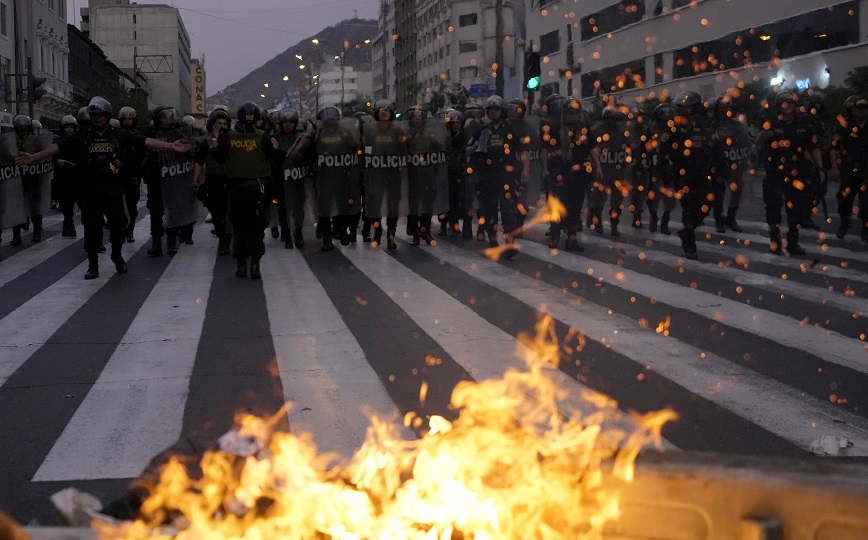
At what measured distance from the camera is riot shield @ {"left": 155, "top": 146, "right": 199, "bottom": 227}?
14078 mm

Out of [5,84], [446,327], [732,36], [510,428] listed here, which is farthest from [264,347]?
[5,84]

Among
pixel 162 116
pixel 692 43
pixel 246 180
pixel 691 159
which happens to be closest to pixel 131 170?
pixel 246 180

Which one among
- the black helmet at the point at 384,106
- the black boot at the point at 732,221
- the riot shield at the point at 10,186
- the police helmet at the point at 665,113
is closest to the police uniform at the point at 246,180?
the black helmet at the point at 384,106

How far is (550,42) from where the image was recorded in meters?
67.1

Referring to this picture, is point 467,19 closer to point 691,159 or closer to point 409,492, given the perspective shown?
point 691,159

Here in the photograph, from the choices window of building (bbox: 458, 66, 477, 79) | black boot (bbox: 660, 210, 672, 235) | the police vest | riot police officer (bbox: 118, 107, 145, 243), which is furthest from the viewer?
window of building (bbox: 458, 66, 477, 79)

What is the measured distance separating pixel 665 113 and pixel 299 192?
528 cm

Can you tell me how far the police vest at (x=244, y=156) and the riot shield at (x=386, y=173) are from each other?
12.5 feet

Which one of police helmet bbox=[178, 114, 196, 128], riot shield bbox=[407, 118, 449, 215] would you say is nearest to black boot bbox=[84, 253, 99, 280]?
police helmet bbox=[178, 114, 196, 128]

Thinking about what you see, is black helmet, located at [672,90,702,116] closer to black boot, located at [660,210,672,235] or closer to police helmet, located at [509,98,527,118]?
police helmet, located at [509,98,527,118]

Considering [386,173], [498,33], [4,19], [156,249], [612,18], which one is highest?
[612,18]

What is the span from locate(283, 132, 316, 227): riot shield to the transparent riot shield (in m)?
3.96

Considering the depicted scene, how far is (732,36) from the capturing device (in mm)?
44188

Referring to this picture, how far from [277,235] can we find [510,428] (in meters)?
13.5
